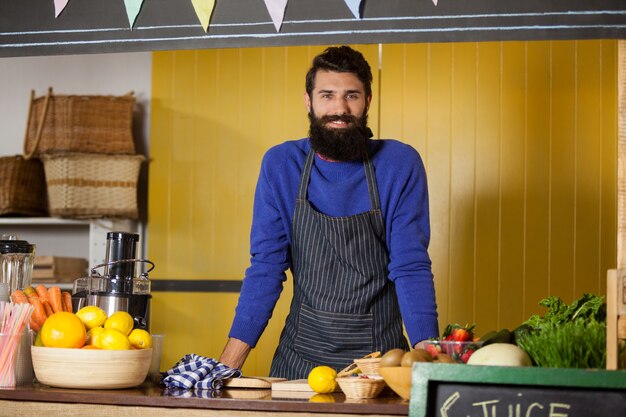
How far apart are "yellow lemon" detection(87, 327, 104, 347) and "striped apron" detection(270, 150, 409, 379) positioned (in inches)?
31.0

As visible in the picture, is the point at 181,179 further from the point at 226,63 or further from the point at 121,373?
the point at 121,373

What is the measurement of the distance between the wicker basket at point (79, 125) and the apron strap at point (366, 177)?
1808mm

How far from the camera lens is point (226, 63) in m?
4.80

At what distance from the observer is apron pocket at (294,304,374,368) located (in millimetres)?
2846

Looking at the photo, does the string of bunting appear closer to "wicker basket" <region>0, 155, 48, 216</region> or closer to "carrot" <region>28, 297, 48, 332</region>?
"carrot" <region>28, 297, 48, 332</region>

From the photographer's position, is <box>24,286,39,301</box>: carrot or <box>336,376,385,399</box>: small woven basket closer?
<box>336,376,385,399</box>: small woven basket

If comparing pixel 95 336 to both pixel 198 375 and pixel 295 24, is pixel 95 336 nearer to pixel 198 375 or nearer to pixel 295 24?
pixel 198 375

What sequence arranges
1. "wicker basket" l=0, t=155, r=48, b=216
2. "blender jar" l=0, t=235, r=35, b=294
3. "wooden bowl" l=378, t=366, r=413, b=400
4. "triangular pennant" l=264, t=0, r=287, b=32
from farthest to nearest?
"wicker basket" l=0, t=155, r=48, b=216
"blender jar" l=0, t=235, r=35, b=294
"triangular pennant" l=264, t=0, r=287, b=32
"wooden bowl" l=378, t=366, r=413, b=400

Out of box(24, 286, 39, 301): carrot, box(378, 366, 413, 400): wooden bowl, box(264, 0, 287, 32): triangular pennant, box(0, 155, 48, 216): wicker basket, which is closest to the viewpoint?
box(378, 366, 413, 400): wooden bowl

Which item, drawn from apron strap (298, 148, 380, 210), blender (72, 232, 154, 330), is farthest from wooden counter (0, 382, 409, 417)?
apron strap (298, 148, 380, 210)

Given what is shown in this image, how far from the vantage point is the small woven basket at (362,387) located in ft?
6.86

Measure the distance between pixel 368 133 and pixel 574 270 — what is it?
6.30ft

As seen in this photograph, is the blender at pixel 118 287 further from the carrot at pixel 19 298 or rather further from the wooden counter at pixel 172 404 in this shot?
the wooden counter at pixel 172 404

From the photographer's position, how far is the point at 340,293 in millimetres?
2900
